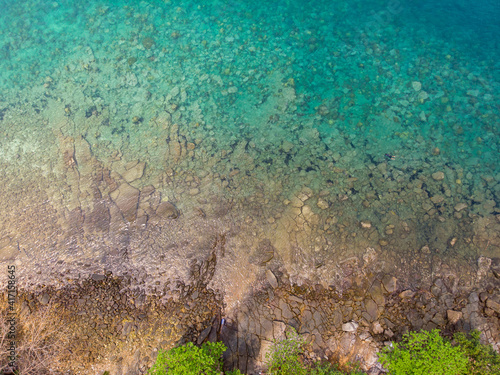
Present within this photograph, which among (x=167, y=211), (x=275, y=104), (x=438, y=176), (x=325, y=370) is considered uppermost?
(x=275, y=104)

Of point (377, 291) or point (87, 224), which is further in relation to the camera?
point (87, 224)

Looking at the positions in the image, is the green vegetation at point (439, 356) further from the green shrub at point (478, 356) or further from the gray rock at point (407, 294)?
the gray rock at point (407, 294)

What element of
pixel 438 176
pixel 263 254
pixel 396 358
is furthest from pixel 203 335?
pixel 438 176

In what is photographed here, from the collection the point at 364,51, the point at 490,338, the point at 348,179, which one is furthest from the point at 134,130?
the point at 490,338

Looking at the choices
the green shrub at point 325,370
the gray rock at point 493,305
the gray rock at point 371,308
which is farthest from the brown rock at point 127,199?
the gray rock at point 493,305

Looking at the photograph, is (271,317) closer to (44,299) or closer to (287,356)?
(287,356)

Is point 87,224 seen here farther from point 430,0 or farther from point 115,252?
point 430,0

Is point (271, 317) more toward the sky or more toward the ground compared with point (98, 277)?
more toward the ground
